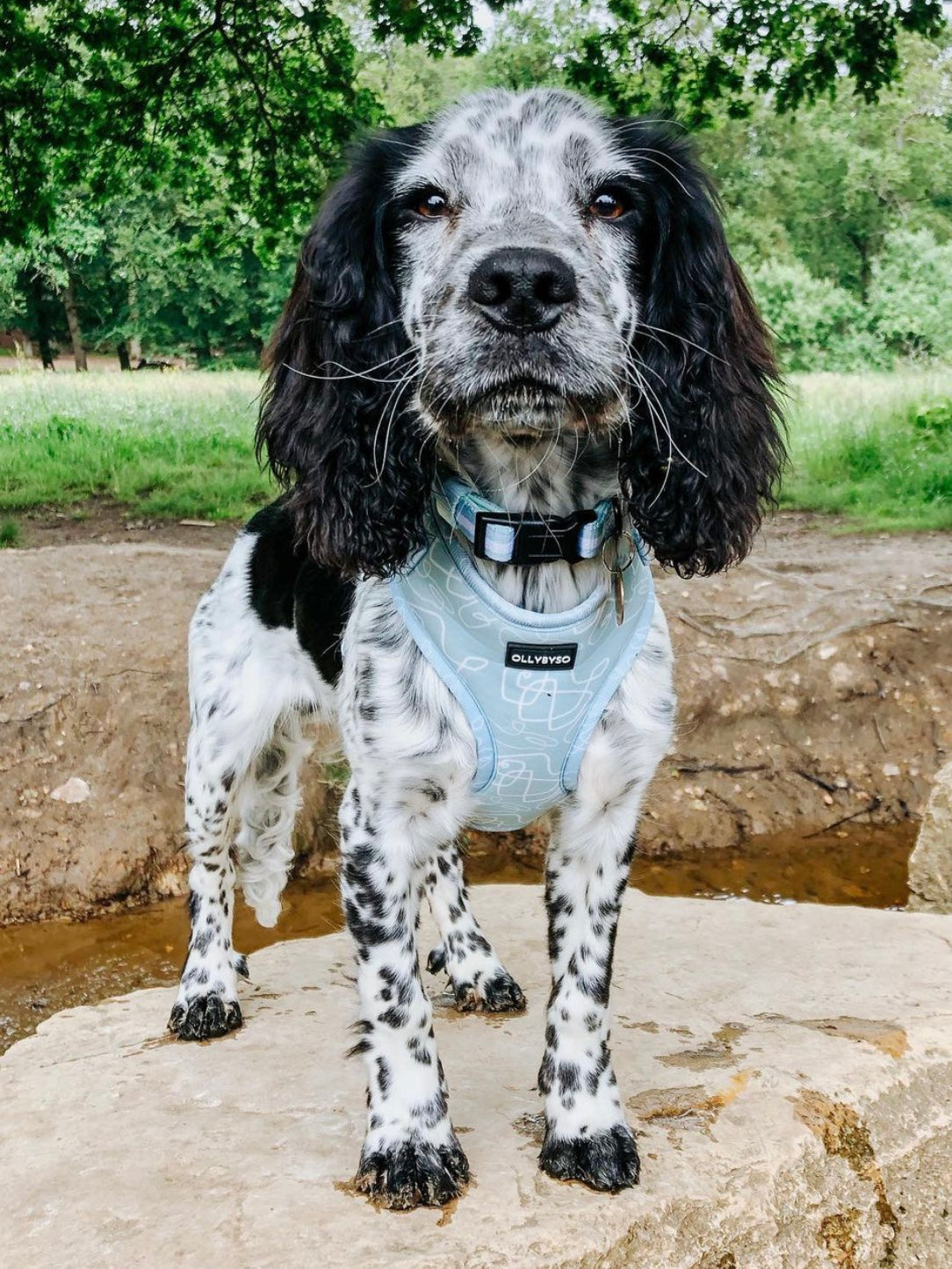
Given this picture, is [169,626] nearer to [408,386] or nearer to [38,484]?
[408,386]

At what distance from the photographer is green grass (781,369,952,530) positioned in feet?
34.8

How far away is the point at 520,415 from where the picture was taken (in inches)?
83.9

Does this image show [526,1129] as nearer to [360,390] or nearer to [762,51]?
[360,390]

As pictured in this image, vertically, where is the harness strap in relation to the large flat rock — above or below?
above

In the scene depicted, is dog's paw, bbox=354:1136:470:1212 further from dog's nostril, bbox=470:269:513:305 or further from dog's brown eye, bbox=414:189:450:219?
dog's brown eye, bbox=414:189:450:219

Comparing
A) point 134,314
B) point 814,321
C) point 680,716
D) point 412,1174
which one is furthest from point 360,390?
point 814,321

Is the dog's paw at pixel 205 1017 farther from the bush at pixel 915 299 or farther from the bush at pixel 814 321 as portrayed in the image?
the bush at pixel 814 321

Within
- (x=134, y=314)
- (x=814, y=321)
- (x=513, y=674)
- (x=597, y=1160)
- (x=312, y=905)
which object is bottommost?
(x=312, y=905)

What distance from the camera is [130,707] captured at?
562cm

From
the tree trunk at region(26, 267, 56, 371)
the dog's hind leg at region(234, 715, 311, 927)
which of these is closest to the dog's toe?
the dog's hind leg at region(234, 715, 311, 927)

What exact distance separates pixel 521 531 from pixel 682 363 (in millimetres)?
503

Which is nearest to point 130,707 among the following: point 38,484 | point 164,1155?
point 164,1155

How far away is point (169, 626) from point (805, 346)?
73.7 ft

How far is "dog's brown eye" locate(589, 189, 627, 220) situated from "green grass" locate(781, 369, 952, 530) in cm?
726
